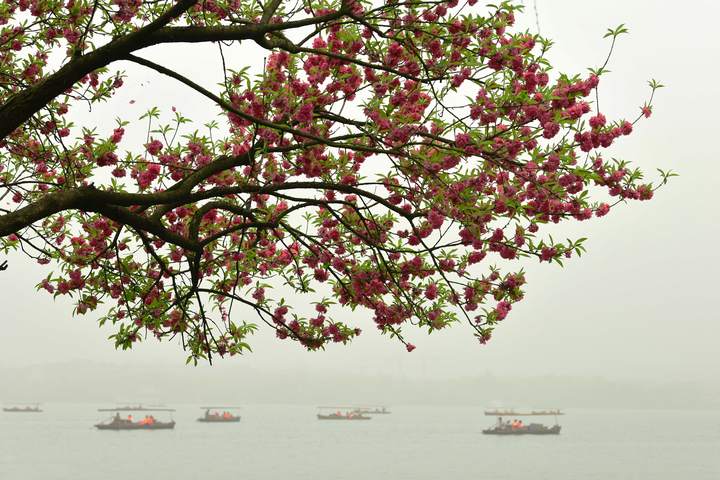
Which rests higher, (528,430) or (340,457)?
(528,430)

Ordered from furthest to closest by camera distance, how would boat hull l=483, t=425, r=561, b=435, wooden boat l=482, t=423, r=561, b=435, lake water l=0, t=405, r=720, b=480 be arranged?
wooden boat l=482, t=423, r=561, b=435 < boat hull l=483, t=425, r=561, b=435 < lake water l=0, t=405, r=720, b=480

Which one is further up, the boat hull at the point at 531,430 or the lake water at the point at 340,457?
the boat hull at the point at 531,430

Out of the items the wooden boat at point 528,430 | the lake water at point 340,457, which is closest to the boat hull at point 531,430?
the wooden boat at point 528,430

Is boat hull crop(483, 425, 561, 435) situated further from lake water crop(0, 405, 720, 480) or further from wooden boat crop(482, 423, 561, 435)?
lake water crop(0, 405, 720, 480)

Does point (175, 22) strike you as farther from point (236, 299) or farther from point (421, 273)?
point (421, 273)

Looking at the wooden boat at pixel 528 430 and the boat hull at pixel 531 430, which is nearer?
the boat hull at pixel 531 430

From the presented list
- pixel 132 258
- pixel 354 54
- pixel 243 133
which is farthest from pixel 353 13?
pixel 132 258

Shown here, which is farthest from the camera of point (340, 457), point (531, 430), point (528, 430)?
point (531, 430)

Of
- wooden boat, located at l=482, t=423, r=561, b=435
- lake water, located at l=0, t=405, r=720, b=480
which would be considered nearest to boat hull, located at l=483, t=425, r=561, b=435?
wooden boat, located at l=482, t=423, r=561, b=435

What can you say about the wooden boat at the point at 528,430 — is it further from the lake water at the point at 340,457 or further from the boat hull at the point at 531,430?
the lake water at the point at 340,457

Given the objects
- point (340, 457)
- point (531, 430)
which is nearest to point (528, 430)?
point (531, 430)

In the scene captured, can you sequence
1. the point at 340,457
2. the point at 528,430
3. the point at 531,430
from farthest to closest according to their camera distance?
the point at 531,430, the point at 528,430, the point at 340,457

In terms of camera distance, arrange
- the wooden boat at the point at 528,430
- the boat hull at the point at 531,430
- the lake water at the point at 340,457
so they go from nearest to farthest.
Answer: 1. the lake water at the point at 340,457
2. the boat hull at the point at 531,430
3. the wooden boat at the point at 528,430

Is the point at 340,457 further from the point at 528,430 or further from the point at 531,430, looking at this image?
the point at 531,430
